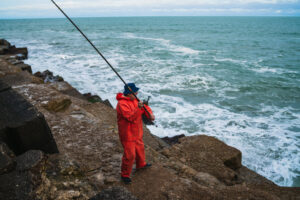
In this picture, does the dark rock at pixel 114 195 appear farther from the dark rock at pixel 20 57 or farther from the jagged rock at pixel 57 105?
the dark rock at pixel 20 57

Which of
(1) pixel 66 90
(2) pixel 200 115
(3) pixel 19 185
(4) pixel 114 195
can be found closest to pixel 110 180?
(4) pixel 114 195

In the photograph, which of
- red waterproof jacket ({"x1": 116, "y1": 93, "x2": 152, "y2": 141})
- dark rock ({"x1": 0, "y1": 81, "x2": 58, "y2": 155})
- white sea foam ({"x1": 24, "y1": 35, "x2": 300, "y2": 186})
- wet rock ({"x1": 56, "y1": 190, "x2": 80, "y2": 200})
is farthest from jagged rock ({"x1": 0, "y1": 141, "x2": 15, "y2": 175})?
white sea foam ({"x1": 24, "y1": 35, "x2": 300, "y2": 186})

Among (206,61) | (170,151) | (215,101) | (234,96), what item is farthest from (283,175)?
(206,61)

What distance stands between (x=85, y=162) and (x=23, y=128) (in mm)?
1315

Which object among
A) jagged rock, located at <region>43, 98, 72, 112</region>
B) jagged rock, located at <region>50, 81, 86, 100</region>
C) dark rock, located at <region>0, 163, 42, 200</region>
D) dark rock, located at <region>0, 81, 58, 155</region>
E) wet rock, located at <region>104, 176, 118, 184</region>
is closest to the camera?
dark rock, located at <region>0, 163, 42, 200</region>

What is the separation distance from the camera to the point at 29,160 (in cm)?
196

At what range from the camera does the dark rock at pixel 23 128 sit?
7.29 ft

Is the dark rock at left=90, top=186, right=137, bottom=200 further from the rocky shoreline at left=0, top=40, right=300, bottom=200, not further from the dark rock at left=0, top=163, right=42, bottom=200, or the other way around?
the dark rock at left=0, top=163, right=42, bottom=200

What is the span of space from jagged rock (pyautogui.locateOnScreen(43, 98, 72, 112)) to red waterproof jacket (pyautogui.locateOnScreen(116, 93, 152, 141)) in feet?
8.51

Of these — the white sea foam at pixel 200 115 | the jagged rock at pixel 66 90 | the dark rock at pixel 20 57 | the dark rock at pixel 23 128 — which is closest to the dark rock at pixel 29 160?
the dark rock at pixel 23 128

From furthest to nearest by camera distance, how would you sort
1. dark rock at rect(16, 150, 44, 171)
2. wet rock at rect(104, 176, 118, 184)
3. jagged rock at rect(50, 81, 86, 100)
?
jagged rock at rect(50, 81, 86, 100)
wet rock at rect(104, 176, 118, 184)
dark rock at rect(16, 150, 44, 171)

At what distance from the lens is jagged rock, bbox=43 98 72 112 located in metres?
4.83

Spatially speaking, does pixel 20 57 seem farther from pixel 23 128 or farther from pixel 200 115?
pixel 23 128

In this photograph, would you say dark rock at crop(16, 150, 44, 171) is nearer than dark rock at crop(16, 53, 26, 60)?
Yes
